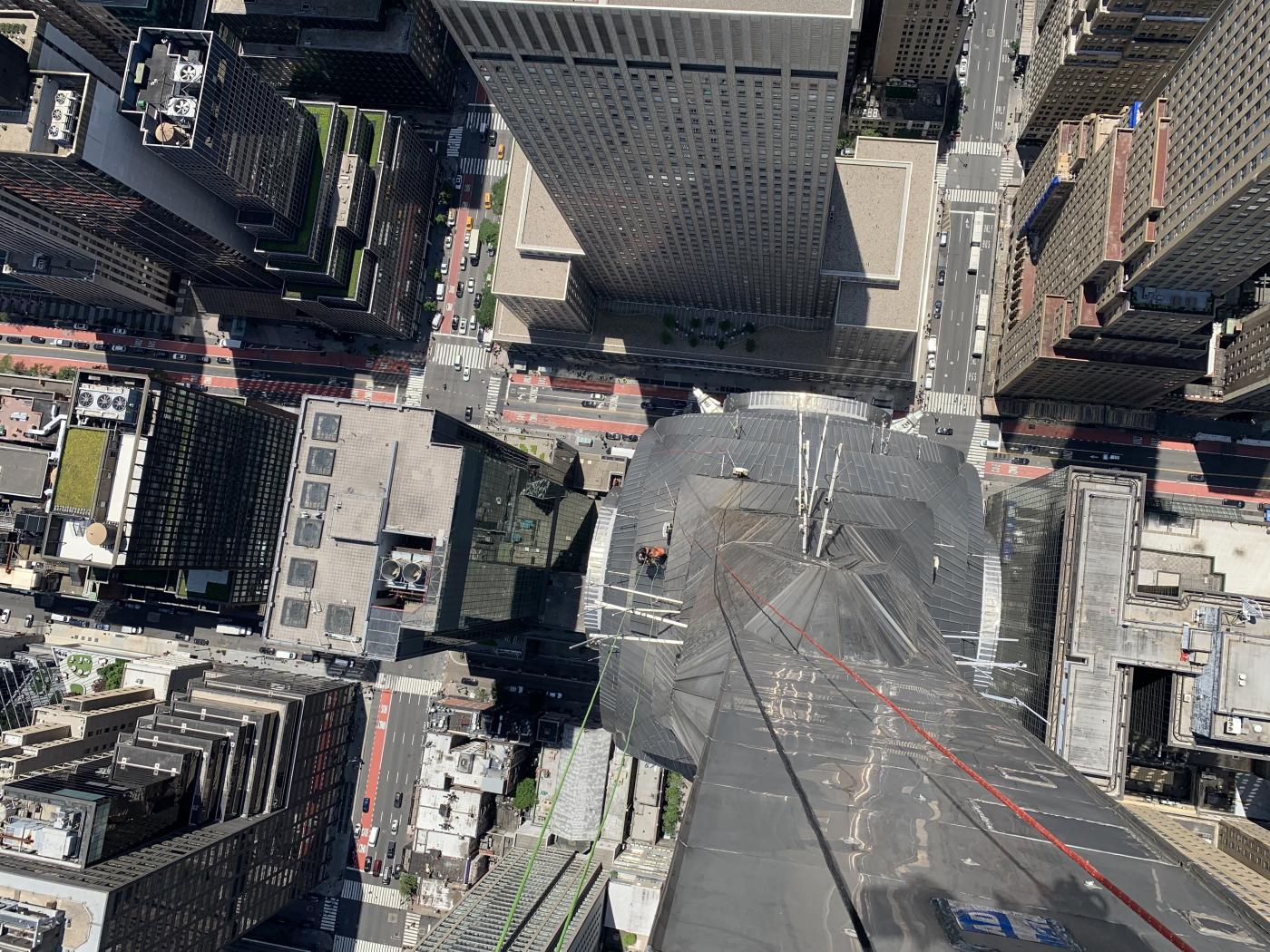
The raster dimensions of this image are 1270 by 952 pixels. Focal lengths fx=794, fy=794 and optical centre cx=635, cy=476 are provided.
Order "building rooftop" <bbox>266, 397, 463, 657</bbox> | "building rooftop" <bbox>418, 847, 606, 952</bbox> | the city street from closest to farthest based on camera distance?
"building rooftop" <bbox>266, 397, 463, 657</bbox> < "building rooftop" <bbox>418, 847, 606, 952</bbox> < the city street

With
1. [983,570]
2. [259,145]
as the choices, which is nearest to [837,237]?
[983,570]

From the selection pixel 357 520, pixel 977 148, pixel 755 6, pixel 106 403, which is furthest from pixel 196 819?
pixel 977 148

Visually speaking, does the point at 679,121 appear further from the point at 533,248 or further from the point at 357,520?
the point at 357,520

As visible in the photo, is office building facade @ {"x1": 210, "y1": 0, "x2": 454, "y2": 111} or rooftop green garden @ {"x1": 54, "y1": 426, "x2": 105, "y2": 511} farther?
office building facade @ {"x1": 210, "y1": 0, "x2": 454, "y2": 111}

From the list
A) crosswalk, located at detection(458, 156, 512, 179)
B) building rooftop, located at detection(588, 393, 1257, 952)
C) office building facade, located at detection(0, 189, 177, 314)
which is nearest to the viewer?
building rooftop, located at detection(588, 393, 1257, 952)

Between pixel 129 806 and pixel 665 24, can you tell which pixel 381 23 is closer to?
pixel 665 24

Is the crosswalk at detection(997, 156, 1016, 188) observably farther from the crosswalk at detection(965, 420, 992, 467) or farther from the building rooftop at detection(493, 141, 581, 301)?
the building rooftop at detection(493, 141, 581, 301)

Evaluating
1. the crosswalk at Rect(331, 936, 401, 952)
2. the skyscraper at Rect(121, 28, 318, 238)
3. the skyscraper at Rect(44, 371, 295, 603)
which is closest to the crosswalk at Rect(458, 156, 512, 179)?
the skyscraper at Rect(121, 28, 318, 238)
